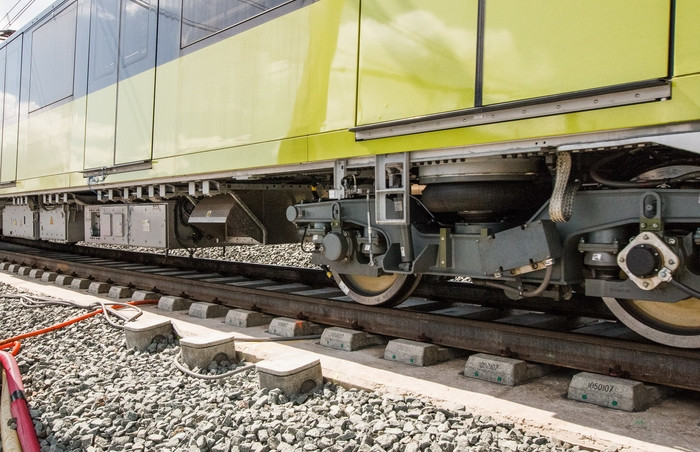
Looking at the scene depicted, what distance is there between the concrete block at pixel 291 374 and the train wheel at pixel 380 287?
1292 mm

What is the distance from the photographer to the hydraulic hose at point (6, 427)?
3.31 metres

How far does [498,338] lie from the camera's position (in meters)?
4.07

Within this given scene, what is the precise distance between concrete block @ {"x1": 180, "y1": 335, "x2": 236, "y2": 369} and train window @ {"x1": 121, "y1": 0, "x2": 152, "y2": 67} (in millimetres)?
4342

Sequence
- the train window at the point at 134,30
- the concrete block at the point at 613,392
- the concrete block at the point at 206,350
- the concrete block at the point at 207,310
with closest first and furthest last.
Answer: the concrete block at the point at 613,392
the concrete block at the point at 206,350
the concrete block at the point at 207,310
the train window at the point at 134,30

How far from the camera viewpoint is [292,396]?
11.4 ft

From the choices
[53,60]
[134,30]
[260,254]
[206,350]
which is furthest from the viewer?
[260,254]

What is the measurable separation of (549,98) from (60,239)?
31.8 ft

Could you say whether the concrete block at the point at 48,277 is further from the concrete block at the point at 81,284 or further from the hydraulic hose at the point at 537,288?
the hydraulic hose at the point at 537,288

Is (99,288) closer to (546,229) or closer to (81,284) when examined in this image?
(81,284)

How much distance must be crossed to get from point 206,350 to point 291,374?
93cm

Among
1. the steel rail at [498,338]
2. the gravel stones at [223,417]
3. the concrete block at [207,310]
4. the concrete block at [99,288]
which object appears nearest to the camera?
the gravel stones at [223,417]

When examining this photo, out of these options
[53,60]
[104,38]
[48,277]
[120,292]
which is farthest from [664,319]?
[53,60]

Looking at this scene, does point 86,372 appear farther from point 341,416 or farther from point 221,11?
point 221,11

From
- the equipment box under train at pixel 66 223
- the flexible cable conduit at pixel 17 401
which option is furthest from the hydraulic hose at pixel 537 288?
the equipment box under train at pixel 66 223
